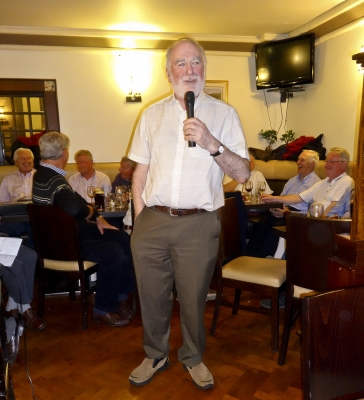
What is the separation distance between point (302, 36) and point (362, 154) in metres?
4.60

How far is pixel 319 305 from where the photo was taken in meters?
0.93

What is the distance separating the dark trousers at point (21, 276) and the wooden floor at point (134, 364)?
327mm

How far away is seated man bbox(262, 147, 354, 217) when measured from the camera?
3.37 m

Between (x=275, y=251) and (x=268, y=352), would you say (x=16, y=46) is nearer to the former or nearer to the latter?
(x=275, y=251)

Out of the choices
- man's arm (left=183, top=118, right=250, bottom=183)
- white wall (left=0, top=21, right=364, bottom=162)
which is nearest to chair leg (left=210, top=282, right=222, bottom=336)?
man's arm (left=183, top=118, right=250, bottom=183)

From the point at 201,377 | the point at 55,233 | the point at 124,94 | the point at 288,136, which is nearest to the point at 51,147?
the point at 55,233

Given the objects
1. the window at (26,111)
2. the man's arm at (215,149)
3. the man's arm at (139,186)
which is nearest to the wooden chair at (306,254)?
the man's arm at (215,149)

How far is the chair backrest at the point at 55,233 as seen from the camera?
8.35 feet

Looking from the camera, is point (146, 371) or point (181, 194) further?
point (146, 371)

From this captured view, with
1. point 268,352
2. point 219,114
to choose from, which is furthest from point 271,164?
point 219,114

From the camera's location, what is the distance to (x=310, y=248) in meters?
2.02

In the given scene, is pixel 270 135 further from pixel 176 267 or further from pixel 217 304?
pixel 176 267

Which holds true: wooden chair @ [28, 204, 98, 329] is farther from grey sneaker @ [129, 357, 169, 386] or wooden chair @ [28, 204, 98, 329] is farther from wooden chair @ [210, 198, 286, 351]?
wooden chair @ [210, 198, 286, 351]

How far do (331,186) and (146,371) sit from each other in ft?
7.92
